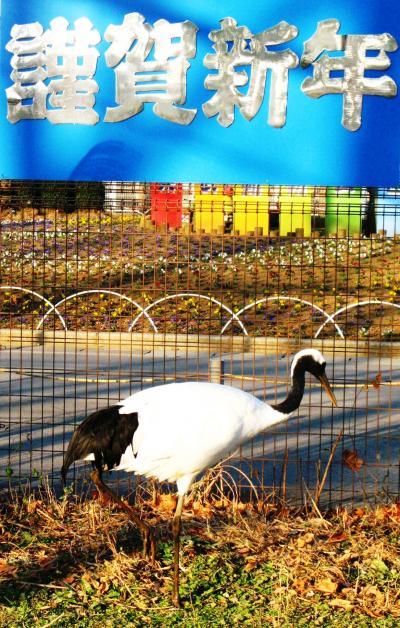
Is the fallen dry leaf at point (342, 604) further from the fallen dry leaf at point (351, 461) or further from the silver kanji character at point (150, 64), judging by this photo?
the silver kanji character at point (150, 64)

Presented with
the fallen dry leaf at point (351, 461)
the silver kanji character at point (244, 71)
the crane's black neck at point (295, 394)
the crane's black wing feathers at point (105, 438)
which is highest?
the silver kanji character at point (244, 71)

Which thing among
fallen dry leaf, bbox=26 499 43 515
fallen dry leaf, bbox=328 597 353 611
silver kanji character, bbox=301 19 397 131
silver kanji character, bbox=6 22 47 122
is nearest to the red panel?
silver kanji character, bbox=6 22 47 122

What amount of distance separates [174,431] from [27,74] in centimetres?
346

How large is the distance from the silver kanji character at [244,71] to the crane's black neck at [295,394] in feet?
6.83

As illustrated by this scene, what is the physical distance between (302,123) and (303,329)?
10.4 m

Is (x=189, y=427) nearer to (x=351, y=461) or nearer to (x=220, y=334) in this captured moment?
(x=351, y=461)

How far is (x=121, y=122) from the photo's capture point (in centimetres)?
797

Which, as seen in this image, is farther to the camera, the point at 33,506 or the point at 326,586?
the point at 33,506

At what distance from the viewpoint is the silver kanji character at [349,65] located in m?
7.65

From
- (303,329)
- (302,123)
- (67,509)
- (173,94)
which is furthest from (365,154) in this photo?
(303,329)

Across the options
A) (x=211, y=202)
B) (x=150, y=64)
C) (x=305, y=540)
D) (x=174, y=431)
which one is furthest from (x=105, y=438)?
(x=150, y=64)

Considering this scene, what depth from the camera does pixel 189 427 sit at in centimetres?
614

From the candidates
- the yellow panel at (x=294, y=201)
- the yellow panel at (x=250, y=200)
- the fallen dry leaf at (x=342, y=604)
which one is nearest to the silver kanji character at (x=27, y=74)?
the yellow panel at (x=250, y=200)

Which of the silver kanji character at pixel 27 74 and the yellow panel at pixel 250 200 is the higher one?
the silver kanji character at pixel 27 74
